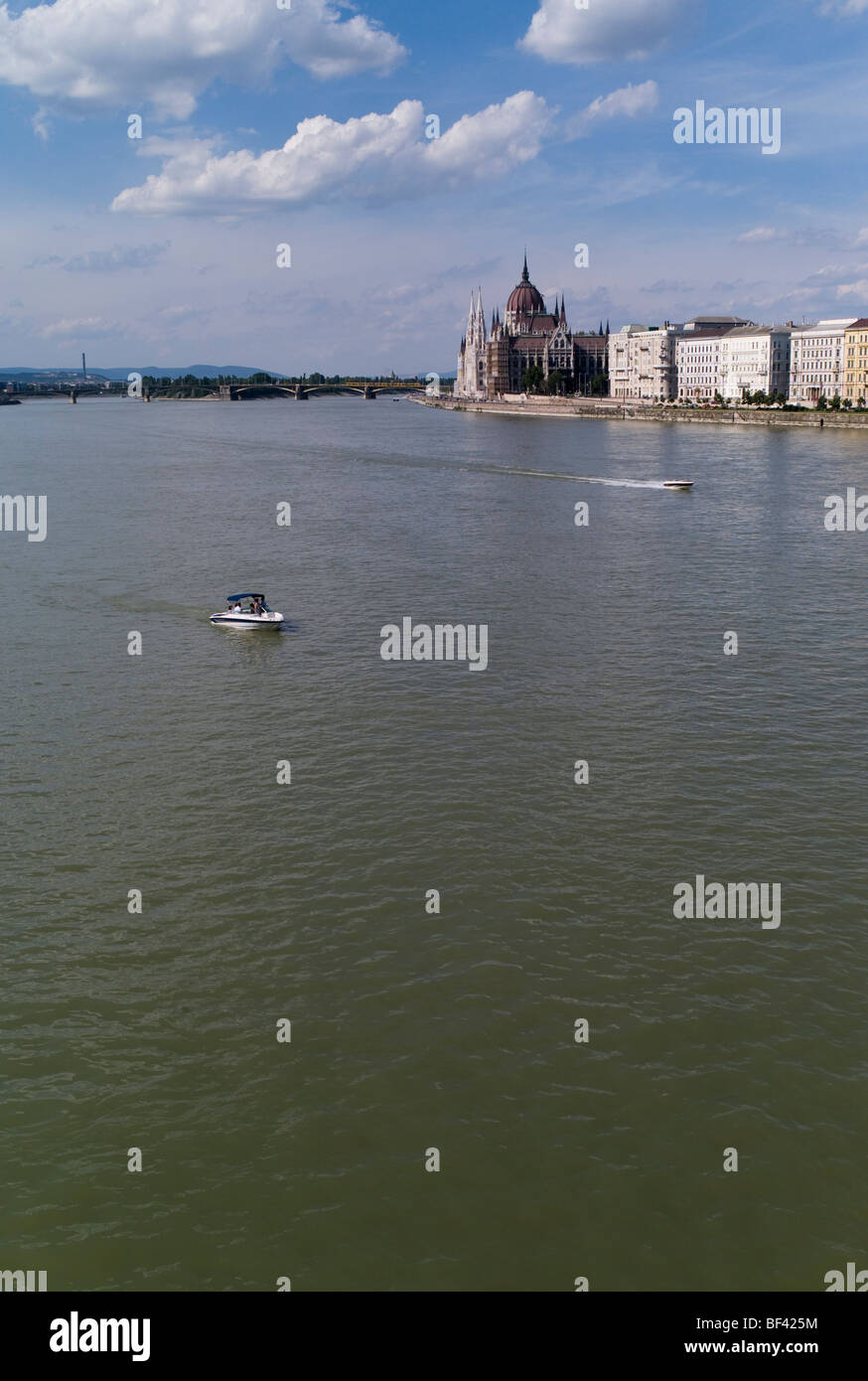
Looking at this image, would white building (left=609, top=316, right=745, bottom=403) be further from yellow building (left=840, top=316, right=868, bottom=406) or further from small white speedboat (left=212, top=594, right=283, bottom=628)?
small white speedboat (left=212, top=594, right=283, bottom=628)

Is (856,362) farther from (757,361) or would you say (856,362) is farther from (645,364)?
(645,364)

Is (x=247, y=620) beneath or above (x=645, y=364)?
beneath

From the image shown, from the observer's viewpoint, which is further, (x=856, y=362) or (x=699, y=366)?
(x=699, y=366)

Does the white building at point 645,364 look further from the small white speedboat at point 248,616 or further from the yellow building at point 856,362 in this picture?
the small white speedboat at point 248,616

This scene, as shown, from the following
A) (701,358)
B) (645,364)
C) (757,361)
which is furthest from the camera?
(645,364)

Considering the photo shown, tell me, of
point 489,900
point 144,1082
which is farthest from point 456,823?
point 144,1082

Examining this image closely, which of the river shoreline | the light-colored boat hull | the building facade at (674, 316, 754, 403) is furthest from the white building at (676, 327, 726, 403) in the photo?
the light-colored boat hull

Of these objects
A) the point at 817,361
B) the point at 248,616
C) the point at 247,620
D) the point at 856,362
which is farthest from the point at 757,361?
the point at 247,620
